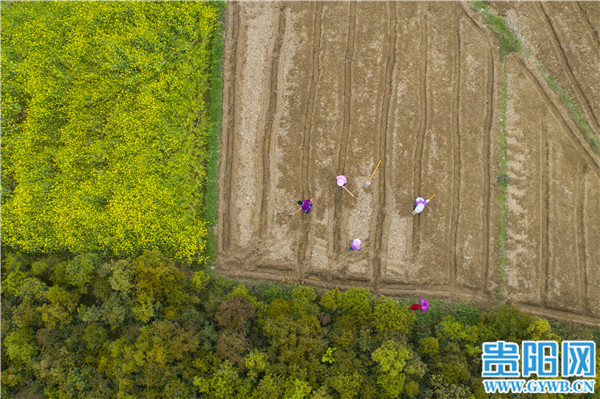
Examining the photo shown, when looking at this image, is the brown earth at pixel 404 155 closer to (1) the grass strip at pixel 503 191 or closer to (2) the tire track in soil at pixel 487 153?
(2) the tire track in soil at pixel 487 153

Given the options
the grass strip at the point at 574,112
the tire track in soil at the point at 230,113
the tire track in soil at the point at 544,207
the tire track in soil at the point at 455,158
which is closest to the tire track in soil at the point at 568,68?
the grass strip at the point at 574,112

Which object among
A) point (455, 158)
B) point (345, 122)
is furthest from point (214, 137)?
point (455, 158)

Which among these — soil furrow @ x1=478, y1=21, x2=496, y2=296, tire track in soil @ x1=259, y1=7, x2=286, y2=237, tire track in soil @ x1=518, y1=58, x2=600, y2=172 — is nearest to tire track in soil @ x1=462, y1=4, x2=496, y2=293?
soil furrow @ x1=478, y1=21, x2=496, y2=296

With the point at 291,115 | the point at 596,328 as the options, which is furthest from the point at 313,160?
the point at 596,328

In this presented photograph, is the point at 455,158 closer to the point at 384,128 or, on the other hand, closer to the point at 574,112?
the point at 384,128

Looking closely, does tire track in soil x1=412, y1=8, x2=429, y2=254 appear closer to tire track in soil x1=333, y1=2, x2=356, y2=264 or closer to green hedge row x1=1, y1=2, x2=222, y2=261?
tire track in soil x1=333, y1=2, x2=356, y2=264

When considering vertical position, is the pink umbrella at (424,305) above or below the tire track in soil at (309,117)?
below
